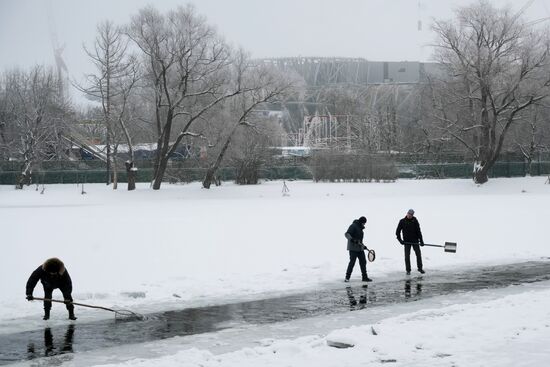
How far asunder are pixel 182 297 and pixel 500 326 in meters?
7.21

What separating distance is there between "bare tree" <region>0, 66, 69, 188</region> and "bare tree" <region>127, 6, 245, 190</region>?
15.3 metres

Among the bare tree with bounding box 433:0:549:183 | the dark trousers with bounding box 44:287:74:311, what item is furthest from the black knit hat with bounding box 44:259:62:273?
the bare tree with bounding box 433:0:549:183

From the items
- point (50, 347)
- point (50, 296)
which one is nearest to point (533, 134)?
point (50, 296)

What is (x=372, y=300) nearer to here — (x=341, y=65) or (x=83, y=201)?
(x=83, y=201)

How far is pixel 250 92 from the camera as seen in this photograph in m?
60.8

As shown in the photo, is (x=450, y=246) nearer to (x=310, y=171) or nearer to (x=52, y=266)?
(x=52, y=266)

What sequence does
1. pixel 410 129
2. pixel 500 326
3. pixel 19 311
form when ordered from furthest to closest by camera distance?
pixel 410 129 → pixel 19 311 → pixel 500 326

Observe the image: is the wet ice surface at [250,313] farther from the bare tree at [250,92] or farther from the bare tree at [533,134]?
the bare tree at [533,134]

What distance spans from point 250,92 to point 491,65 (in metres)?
19.0

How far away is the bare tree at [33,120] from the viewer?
2702 inches

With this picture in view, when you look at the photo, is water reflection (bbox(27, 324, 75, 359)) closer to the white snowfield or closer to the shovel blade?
the white snowfield

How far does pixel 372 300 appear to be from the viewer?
640 inches

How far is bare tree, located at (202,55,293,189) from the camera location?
58656 millimetres

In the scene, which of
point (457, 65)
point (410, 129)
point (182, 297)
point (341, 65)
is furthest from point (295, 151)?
point (341, 65)
